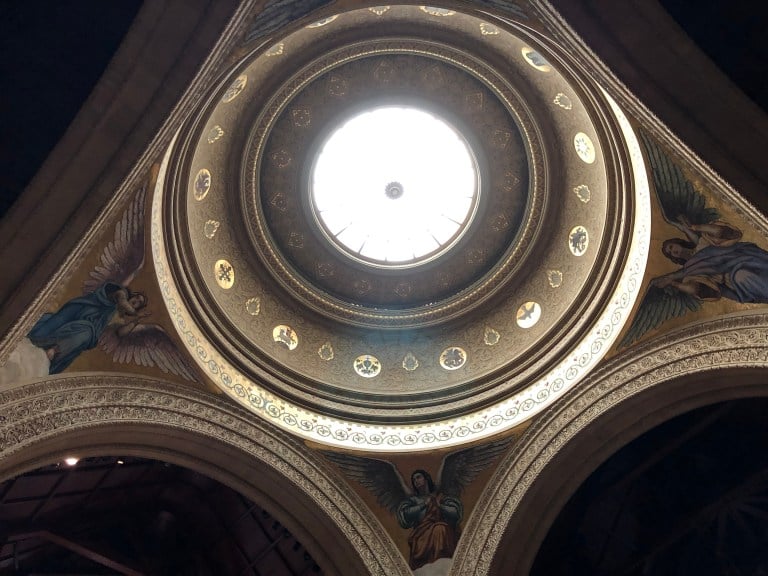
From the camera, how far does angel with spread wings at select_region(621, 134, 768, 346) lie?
6.75 m

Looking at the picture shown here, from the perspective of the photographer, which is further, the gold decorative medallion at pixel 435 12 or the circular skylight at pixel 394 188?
the circular skylight at pixel 394 188

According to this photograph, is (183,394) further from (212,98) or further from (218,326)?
(212,98)

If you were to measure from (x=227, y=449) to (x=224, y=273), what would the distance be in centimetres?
260

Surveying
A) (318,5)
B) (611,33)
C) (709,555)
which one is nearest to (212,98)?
(318,5)

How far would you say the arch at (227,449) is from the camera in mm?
7137

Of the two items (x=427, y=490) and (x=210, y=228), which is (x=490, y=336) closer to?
(x=427, y=490)

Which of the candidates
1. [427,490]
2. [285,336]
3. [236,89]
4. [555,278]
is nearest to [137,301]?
[285,336]

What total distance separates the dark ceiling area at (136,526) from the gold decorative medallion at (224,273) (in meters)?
2.61

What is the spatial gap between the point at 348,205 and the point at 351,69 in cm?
300

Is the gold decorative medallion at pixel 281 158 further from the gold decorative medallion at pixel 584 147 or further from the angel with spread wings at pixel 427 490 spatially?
the angel with spread wings at pixel 427 490

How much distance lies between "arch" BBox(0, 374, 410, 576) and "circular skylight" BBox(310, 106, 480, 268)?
3852 millimetres

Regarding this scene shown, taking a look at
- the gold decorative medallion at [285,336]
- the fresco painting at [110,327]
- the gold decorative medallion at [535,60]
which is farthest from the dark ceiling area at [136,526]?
the gold decorative medallion at [535,60]

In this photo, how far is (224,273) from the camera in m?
9.62

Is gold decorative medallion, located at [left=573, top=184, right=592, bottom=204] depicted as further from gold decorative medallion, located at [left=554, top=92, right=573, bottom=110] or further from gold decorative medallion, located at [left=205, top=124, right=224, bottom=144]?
gold decorative medallion, located at [left=205, top=124, right=224, bottom=144]
